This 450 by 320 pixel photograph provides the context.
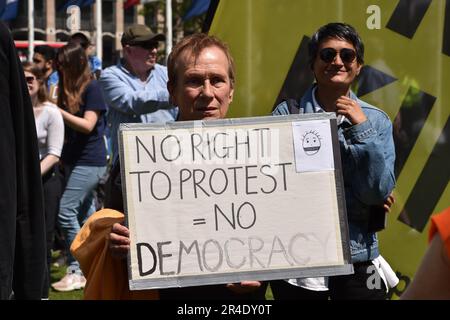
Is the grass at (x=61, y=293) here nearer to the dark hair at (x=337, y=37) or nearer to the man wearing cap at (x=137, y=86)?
the man wearing cap at (x=137, y=86)

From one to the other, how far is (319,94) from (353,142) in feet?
1.22

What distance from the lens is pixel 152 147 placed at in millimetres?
2992

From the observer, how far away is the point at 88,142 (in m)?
7.51

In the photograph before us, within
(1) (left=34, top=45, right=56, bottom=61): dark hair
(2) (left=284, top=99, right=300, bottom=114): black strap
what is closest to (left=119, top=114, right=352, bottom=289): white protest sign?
(2) (left=284, top=99, right=300, bottom=114): black strap

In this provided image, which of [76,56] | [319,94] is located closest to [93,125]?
[76,56]

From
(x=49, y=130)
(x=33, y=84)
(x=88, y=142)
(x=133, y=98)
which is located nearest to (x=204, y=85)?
(x=133, y=98)

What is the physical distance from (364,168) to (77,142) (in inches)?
163

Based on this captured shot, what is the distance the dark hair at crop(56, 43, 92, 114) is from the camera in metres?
7.52

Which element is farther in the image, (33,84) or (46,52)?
Result: (46,52)

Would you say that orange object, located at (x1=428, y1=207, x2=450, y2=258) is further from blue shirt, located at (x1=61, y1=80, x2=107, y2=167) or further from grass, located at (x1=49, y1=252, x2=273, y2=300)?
blue shirt, located at (x1=61, y1=80, x2=107, y2=167)

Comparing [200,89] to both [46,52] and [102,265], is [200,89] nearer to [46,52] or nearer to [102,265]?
[102,265]

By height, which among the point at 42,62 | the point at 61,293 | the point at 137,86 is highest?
the point at 137,86

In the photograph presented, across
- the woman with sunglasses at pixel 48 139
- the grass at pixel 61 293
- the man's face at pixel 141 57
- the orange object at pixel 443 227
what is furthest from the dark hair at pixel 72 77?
the orange object at pixel 443 227
